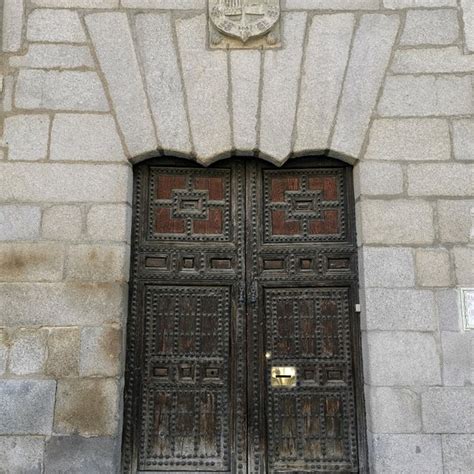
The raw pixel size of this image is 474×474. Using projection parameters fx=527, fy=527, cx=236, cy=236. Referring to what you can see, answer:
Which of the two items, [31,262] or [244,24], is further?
[244,24]

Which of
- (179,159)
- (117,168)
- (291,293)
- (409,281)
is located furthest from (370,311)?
(117,168)

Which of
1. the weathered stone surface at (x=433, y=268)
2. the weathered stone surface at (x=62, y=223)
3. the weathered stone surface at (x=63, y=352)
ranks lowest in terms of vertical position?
the weathered stone surface at (x=63, y=352)

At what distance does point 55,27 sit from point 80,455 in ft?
10.0

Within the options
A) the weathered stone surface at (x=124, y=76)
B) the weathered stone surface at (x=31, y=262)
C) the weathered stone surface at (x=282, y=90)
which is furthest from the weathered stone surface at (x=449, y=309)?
the weathered stone surface at (x=31, y=262)

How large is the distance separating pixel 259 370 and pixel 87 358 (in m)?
1.19

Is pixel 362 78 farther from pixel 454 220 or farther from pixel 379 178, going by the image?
pixel 454 220

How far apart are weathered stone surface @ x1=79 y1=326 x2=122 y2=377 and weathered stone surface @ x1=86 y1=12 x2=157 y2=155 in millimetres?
1287

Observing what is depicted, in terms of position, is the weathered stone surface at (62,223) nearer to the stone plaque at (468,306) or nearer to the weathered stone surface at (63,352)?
the weathered stone surface at (63,352)

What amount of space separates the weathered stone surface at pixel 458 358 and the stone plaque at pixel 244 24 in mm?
2452

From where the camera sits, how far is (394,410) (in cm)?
347

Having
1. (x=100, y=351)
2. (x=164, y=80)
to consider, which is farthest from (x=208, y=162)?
(x=100, y=351)

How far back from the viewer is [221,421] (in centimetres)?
370

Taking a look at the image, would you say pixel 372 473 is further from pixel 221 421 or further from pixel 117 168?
pixel 117 168

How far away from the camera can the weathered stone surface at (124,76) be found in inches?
151
